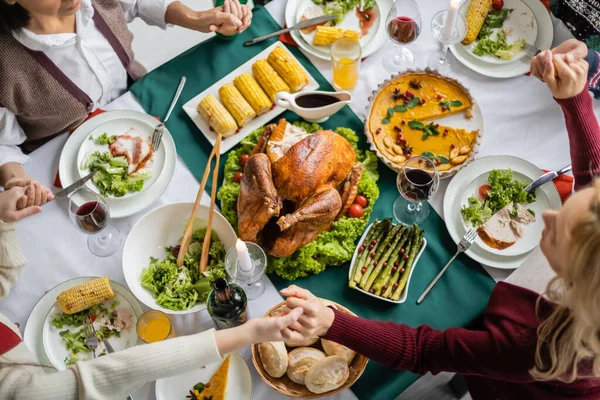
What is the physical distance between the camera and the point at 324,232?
2.14 m

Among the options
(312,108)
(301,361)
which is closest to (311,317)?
(301,361)

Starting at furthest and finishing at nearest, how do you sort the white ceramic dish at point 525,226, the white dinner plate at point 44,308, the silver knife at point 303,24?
the silver knife at point 303,24 → the white ceramic dish at point 525,226 → the white dinner plate at point 44,308

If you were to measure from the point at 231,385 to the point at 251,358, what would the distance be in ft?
0.42

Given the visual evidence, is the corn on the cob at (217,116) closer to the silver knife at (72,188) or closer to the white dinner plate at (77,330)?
the silver knife at (72,188)

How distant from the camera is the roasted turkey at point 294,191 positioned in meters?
2.00

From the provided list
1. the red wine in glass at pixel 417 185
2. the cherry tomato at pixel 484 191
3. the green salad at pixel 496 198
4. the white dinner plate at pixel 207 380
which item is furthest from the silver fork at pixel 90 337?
the cherry tomato at pixel 484 191

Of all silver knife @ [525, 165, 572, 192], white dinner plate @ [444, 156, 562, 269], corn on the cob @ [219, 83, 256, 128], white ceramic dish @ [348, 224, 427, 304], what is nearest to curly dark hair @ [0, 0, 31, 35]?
corn on the cob @ [219, 83, 256, 128]

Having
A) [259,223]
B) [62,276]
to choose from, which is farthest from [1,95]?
[259,223]

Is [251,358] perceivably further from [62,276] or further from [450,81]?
[450,81]

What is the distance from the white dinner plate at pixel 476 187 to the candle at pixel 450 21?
568mm

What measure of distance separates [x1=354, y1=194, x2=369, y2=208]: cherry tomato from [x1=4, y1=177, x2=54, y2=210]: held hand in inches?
48.3

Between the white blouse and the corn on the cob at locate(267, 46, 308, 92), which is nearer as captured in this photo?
the white blouse

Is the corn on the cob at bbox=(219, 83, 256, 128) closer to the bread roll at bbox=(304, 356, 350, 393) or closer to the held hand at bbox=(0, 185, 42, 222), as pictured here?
the held hand at bbox=(0, 185, 42, 222)

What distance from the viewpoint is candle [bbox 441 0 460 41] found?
2.14 m
